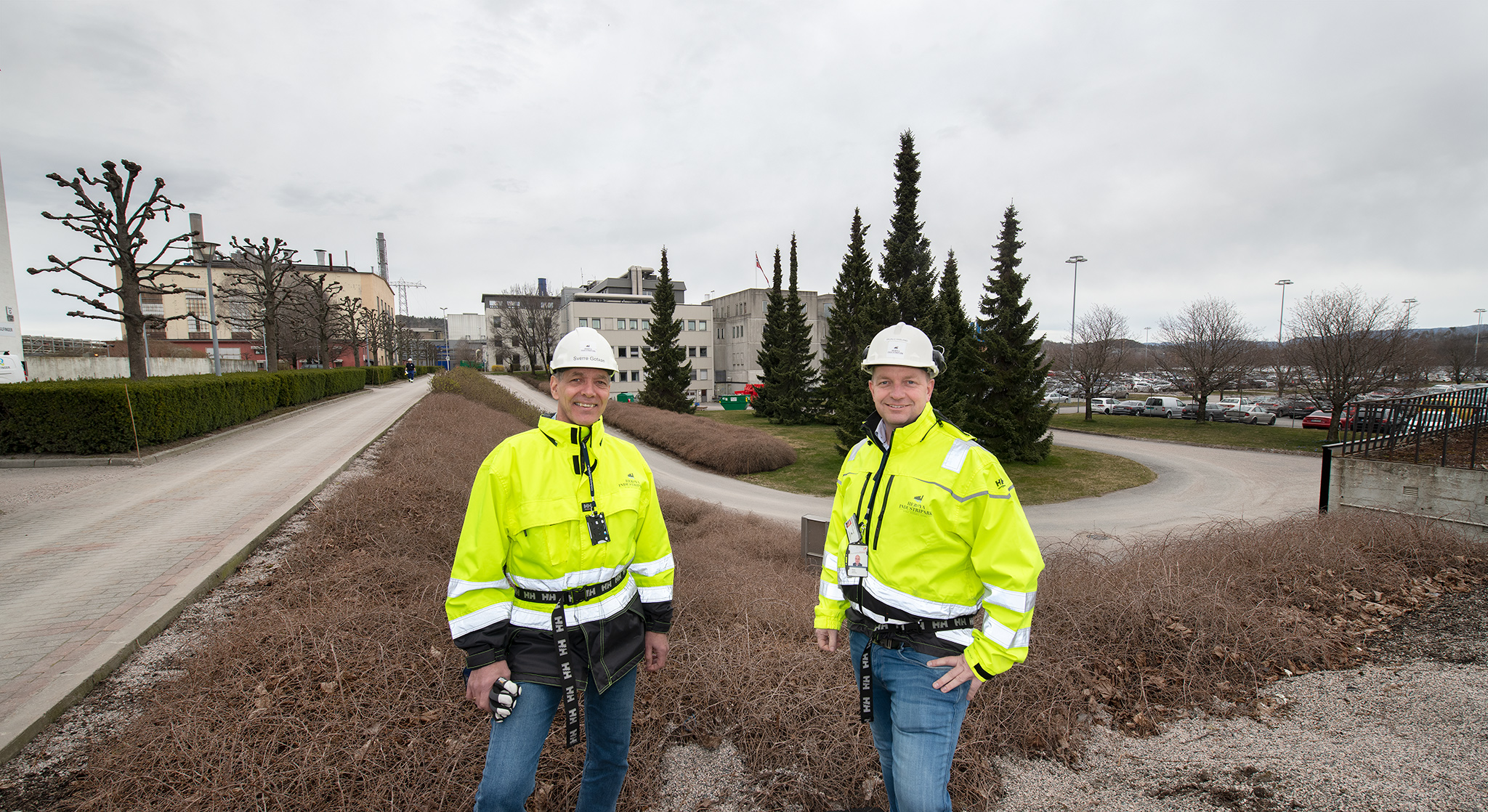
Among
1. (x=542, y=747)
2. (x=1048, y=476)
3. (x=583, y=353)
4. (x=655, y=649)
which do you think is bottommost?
(x=1048, y=476)

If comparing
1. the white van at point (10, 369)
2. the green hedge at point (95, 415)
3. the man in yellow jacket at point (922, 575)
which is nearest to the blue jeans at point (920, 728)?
the man in yellow jacket at point (922, 575)

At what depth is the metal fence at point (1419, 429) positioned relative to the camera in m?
10.7

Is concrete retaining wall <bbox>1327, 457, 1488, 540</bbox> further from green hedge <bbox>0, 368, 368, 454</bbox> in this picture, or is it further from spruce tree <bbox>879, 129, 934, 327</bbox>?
green hedge <bbox>0, 368, 368, 454</bbox>

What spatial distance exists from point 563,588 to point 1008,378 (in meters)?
22.1

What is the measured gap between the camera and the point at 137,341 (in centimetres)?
1642

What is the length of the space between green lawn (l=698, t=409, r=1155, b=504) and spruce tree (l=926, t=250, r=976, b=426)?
2745mm

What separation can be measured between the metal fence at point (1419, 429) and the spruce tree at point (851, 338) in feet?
34.1

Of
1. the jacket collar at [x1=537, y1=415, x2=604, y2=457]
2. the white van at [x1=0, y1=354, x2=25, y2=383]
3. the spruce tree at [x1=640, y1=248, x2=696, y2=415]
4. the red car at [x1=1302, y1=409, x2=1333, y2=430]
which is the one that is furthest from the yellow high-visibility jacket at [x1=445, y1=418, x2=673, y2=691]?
the red car at [x1=1302, y1=409, x2=1333, y2=430]

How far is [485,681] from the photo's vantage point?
224 centimetres

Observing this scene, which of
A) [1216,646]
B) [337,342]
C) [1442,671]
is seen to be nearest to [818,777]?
[1216,646]

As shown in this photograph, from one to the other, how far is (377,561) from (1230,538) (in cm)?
933

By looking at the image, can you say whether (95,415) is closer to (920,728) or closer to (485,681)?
(485,681)

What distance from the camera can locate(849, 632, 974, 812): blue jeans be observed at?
2254 mm

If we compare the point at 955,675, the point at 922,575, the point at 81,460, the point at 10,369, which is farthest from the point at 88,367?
the point at 955,675
